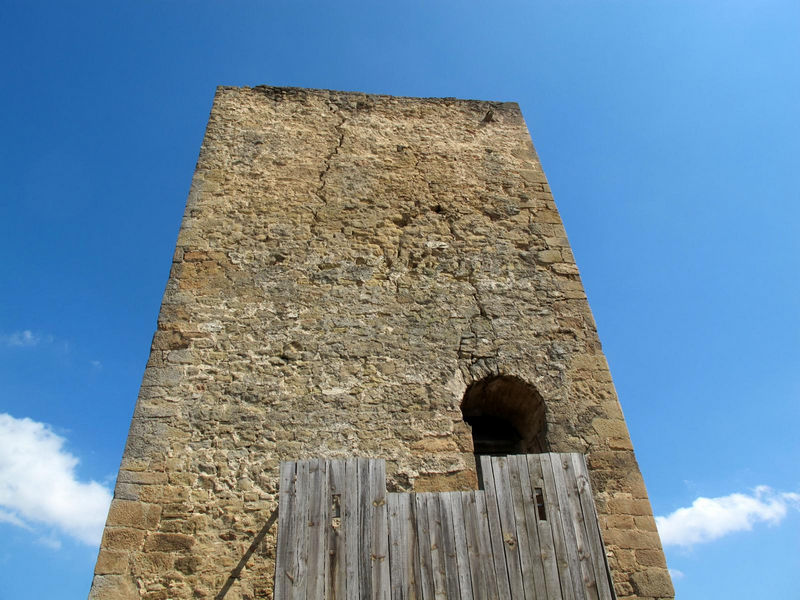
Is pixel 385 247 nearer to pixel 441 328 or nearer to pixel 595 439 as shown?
Result: pixel 441 328

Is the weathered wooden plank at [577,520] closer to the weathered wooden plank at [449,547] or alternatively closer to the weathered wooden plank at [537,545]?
the weathered wooden plank at [537,545]

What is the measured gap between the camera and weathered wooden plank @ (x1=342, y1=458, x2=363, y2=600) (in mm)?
3039

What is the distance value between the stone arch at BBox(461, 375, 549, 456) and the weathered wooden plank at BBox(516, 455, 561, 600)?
931mm

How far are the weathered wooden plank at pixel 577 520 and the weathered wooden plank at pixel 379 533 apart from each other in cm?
111

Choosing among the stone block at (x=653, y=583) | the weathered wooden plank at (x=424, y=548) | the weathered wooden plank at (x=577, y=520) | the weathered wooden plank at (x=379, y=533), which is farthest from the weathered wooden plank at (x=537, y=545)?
the stone block at (x=653, y=583)

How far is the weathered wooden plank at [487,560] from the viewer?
308 cm

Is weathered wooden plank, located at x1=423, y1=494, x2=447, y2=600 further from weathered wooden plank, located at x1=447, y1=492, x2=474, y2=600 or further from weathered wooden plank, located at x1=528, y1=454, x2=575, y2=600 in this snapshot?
weathered wooden plank, located at x1=528, y1=454, x2=575, y2=600

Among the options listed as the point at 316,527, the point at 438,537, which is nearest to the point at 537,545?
the point at 438,537

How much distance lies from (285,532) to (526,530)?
4.68 feet

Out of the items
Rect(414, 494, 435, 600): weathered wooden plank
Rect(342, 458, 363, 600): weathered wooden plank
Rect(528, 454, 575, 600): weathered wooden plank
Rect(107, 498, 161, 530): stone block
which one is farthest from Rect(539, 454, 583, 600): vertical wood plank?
Rect(107, 498, 161, 530): stone block

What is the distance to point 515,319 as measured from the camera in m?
4.93

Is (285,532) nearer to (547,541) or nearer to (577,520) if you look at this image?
(547,541)

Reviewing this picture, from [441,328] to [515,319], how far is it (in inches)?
27.4

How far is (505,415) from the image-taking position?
4.98 metres
